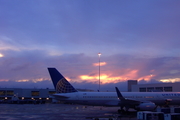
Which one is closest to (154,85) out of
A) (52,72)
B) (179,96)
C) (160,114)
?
(179,96)

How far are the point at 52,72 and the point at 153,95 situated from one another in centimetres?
1626

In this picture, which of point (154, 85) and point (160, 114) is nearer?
point (160, 114)

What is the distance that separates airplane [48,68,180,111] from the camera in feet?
102

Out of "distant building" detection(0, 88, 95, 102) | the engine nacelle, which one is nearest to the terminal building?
the engine nacelle

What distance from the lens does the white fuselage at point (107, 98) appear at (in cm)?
3134

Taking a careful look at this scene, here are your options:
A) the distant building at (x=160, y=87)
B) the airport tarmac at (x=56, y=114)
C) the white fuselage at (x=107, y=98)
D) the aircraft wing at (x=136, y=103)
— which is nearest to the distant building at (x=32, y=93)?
the distant building at (x=160, y=87)

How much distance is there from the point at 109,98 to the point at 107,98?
320 millimetres

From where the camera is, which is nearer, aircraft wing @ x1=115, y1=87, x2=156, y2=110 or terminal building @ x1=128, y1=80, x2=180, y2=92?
aircraft wing @ x1=115, y1=87, x2=156, y2=110

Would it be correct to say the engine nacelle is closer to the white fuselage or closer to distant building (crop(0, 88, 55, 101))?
the white fuselage

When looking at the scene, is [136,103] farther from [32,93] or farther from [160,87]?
[32,93]

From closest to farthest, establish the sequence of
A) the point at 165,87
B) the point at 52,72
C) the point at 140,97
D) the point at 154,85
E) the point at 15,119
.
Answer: the point at 15,119
the point at 52,72
the point at 140,97
the point at 165,87
the point at 154,85

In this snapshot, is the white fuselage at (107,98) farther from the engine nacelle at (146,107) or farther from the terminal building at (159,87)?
the terminal building at (159,87)

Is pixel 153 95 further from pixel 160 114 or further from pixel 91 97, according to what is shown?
pixel 160 114

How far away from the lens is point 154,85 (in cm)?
6562
